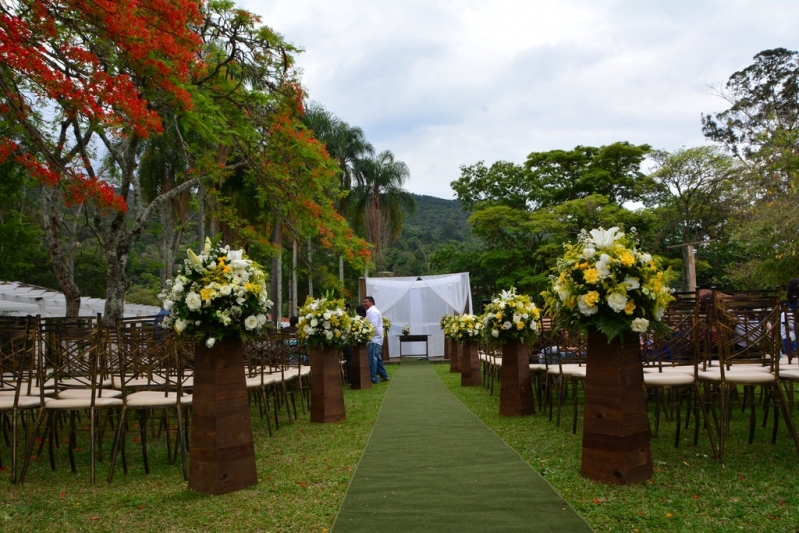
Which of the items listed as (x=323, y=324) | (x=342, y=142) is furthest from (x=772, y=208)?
(x=342, y=142)

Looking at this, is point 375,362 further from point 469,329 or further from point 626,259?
point 626,259

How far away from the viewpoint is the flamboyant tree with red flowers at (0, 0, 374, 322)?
6.25m

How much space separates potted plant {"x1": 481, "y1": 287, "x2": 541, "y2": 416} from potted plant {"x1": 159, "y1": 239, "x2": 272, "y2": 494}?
324cm

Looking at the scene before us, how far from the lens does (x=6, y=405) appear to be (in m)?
4.07

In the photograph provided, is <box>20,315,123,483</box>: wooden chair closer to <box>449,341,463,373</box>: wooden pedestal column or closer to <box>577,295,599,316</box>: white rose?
<box>577,295,599,316</box>: white rose

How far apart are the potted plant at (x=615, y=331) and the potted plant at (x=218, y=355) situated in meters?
2.04

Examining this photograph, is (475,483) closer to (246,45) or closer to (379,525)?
(379,525)

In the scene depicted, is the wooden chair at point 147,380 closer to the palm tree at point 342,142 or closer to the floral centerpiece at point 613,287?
the floral centerpiece at point 613,287

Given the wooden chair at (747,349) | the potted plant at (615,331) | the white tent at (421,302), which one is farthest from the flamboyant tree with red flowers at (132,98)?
the white tent at (421,302)

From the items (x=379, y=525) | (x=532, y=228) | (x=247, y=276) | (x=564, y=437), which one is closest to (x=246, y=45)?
(x=247, y=276)

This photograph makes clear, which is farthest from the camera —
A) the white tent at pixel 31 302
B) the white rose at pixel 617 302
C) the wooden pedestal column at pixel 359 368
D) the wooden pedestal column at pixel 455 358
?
the white tent at pixel 31 302

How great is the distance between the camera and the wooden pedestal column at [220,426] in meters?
3.64

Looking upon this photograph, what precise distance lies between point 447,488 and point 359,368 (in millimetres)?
6946

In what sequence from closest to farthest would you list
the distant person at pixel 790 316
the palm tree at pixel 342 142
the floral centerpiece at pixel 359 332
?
the distant person at pixel 790 316, the floral centerpiece at pixel 359 332, the palm tree at pixel 342 142
